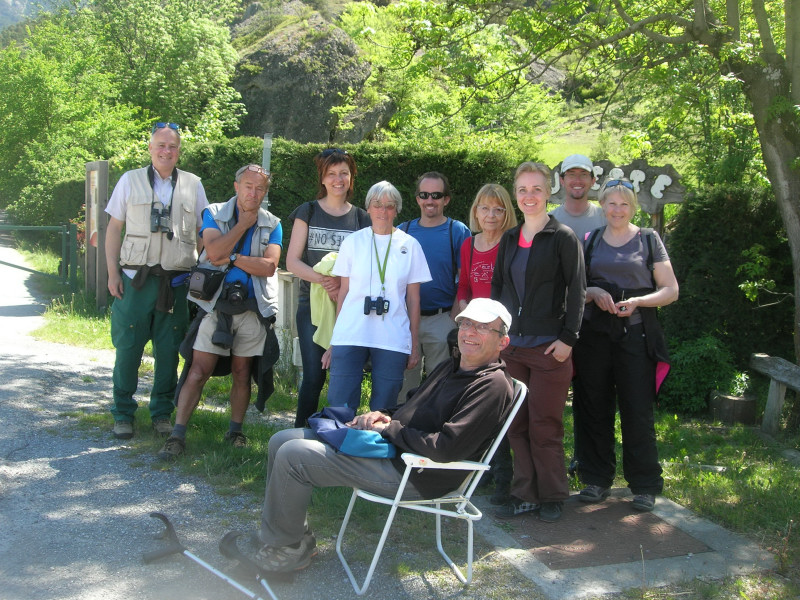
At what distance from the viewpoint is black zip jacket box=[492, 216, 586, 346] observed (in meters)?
4.12

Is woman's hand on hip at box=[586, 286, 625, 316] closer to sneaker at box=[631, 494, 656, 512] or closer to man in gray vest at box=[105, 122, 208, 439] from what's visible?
sneaker at box=[631, 494, 656, 512]

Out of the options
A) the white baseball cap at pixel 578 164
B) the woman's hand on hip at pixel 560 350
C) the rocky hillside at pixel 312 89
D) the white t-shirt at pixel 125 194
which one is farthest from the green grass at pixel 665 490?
the rocky hillside at pixel 312 89

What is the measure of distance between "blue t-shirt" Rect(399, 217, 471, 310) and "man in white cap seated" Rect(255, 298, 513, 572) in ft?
4.78

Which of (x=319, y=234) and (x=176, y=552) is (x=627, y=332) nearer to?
(x=319, y=234)

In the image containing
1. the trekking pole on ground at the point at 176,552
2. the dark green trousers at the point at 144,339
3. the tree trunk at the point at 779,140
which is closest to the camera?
the trekking pole on ground at the point at 176,552

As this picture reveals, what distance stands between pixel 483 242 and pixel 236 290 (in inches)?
64.0

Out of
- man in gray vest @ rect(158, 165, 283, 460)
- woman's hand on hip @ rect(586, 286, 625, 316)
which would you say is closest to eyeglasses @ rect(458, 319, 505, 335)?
woman's hand on hip @ rect(586, 286, 625, 316)

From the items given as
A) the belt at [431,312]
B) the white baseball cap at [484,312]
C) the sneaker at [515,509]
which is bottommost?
the sneaker at [515,509]

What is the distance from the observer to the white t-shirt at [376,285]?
4422 millimetres

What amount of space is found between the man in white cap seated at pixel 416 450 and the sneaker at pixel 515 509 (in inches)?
38.7

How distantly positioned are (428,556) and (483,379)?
104cm

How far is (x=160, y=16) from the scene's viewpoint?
1079 inches

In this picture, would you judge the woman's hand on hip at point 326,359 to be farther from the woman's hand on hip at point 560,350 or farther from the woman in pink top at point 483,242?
the woman's hand on hip at point 560,350

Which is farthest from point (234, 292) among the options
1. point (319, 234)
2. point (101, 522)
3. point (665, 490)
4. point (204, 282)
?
point (665, 490)
